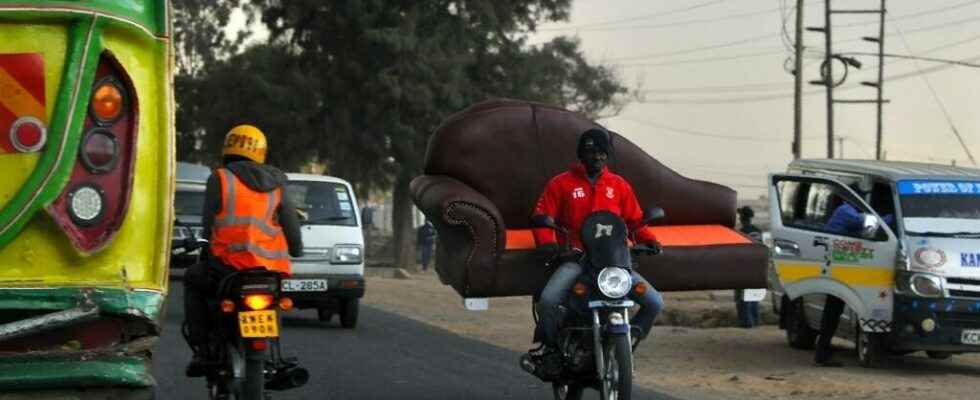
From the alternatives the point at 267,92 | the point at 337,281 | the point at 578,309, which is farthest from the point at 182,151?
the point at 578,309

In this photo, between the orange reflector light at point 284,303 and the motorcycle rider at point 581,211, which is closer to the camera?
the orange reflector light at point 284,303

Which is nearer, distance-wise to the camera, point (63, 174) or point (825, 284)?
point (63, 174)

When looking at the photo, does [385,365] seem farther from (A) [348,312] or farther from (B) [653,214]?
(B) [653,214]

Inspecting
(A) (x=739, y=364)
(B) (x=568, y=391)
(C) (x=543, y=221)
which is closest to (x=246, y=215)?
(C) (x=543, y=221)

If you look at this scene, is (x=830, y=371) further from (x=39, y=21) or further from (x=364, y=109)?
(x=364, y=109)

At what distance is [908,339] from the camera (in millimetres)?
15570

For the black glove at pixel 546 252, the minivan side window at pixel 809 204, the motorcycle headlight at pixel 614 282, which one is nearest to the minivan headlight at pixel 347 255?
the minivan side window at pixel 809 204

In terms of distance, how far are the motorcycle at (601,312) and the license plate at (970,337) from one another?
6.06 meters

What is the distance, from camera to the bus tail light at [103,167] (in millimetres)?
5746

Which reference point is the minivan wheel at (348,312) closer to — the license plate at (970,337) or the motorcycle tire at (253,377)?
the license plate at (970,337)

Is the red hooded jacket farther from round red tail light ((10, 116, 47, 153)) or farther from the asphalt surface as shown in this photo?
round red tail light ((10, 116, 47, 153))

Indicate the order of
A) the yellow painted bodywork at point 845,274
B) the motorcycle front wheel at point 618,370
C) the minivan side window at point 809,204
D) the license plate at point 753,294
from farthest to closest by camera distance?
the minivan side window at point 809,204 → the yellow painted bodywork at point 845,274 → the license plate at point 753,294 → the motorcycle front wheel at point 618,370

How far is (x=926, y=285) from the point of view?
15.6 m

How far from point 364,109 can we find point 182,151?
9.68 metres
